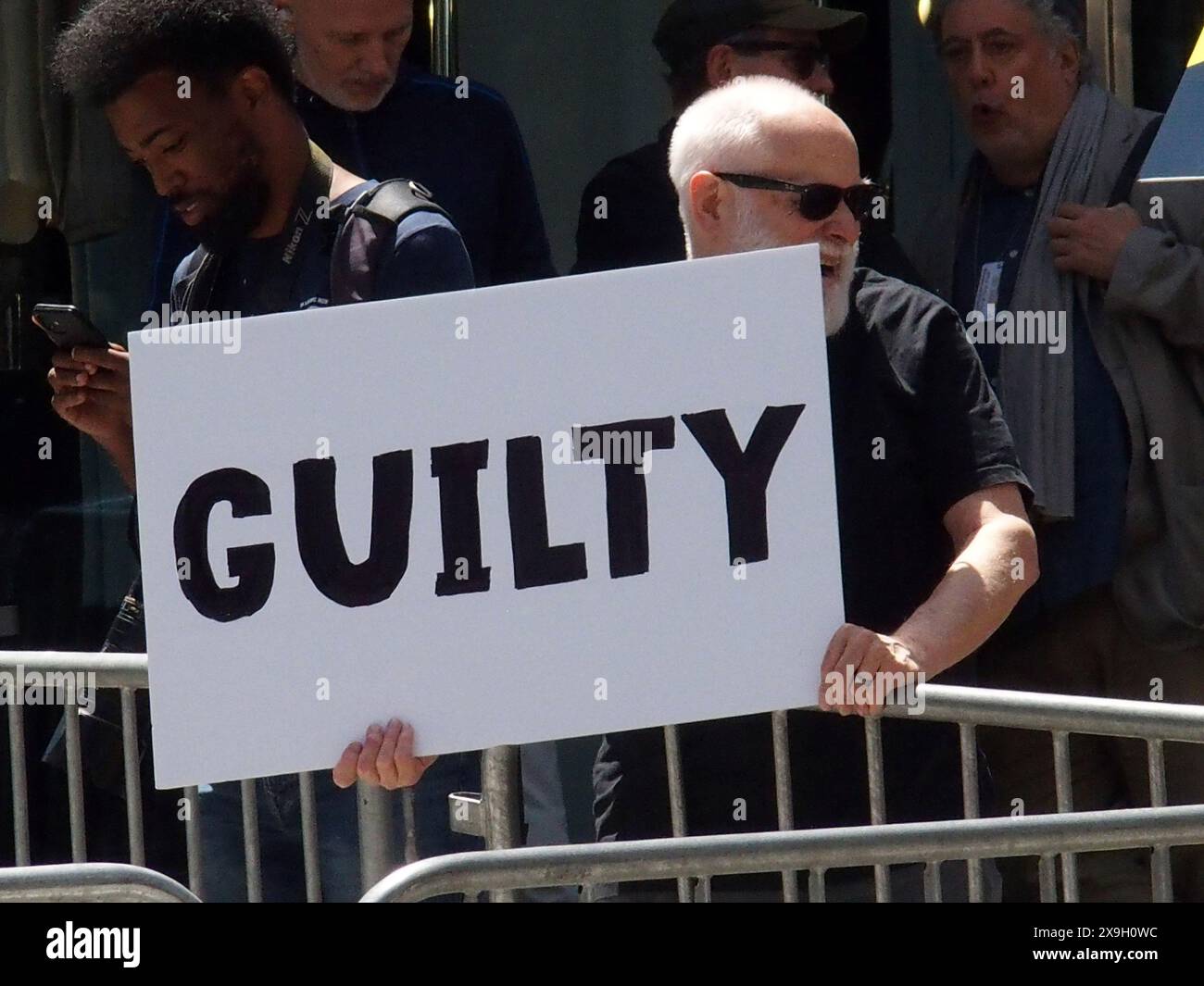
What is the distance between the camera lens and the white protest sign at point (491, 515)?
2.86m

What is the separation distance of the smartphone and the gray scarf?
1778mm

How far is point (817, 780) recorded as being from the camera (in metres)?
3.20

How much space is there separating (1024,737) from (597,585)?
1.51m

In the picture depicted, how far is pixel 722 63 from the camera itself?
4.32 meters

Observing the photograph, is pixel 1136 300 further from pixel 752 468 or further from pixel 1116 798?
pixel 752 468

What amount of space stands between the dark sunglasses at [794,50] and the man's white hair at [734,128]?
109 cm

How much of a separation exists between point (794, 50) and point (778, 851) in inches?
84.1

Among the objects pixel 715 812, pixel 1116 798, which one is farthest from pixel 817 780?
pixel 1116 798

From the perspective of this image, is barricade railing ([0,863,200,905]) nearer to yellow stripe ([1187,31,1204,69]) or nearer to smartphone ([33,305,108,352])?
smartphone ([33,305,108,352])
